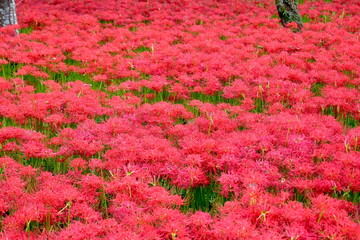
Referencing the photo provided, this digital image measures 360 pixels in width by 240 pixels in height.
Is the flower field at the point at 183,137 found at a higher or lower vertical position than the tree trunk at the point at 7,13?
lower

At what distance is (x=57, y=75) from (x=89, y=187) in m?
3.46

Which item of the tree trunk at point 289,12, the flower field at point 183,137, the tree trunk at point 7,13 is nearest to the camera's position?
the flower field at point 183,137

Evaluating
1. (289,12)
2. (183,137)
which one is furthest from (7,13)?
(289,12)

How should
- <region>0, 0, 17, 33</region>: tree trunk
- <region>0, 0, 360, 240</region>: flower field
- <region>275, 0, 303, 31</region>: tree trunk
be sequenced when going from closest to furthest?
<region>0, 0, 360, 240</region>: flower field < <region>0, 0, 17, 33</region>: tree trunk < <region>275, 0, 303, 31</region>: tree trunk

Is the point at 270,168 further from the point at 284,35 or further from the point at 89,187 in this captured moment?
the point at 284,35

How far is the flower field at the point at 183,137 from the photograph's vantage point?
2631 millimetres

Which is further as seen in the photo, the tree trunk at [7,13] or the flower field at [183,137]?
the tree trunk at [7,13]

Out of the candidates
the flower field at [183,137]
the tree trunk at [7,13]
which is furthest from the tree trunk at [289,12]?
the tree trunk at [7,13]

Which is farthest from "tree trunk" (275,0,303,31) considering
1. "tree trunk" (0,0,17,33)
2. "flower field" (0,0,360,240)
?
"tree trunk" (0,0,17,33)

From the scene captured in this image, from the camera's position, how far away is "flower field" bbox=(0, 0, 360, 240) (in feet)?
8.63

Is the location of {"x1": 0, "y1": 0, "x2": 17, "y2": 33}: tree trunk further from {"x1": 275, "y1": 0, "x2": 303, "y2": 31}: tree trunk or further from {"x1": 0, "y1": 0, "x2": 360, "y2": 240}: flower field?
{"x1": 275, "y1": 0, "x2": 303, "y2": 31}: tree trunk

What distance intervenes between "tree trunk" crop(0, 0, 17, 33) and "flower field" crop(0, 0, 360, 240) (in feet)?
1.58

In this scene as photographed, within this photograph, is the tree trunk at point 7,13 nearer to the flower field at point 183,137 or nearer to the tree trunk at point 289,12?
the flower field at point 183,137

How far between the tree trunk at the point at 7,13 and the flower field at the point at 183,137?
48cm
